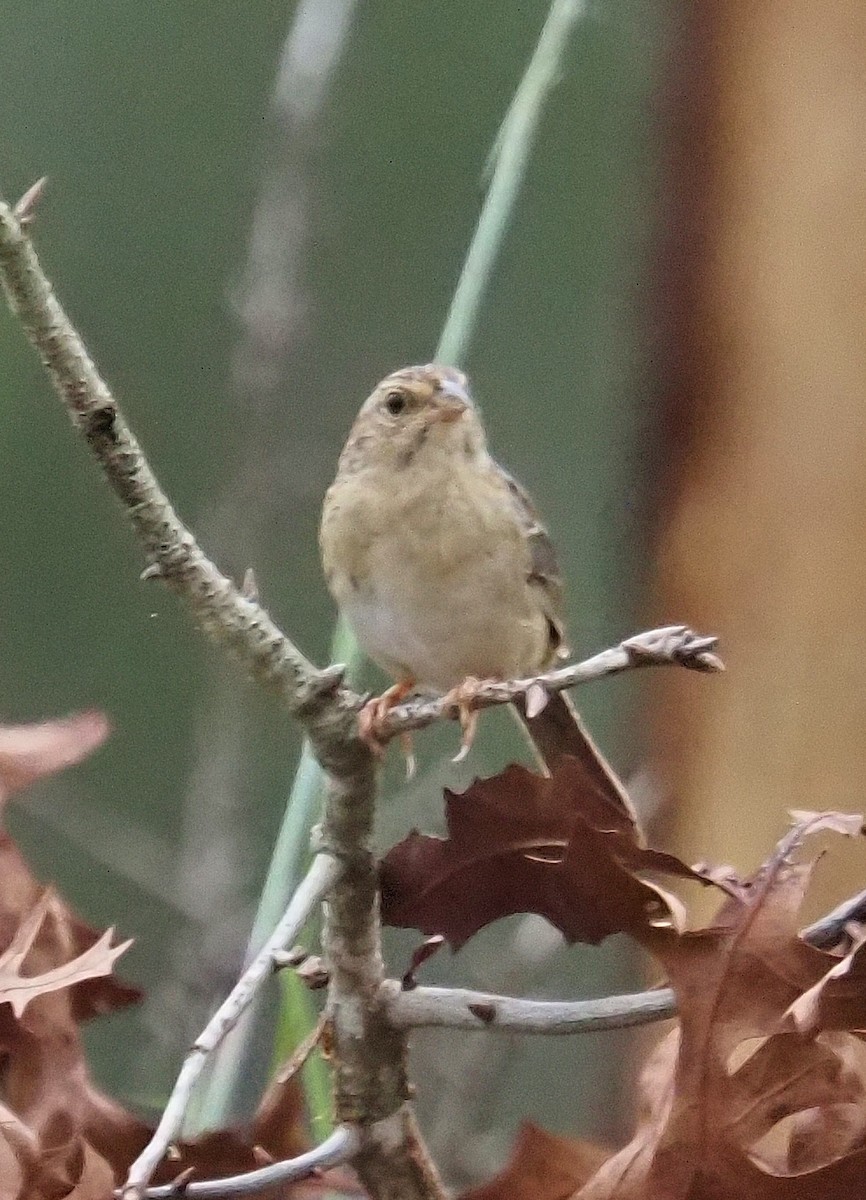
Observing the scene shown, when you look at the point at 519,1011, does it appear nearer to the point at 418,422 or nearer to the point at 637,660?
the point at 637,660

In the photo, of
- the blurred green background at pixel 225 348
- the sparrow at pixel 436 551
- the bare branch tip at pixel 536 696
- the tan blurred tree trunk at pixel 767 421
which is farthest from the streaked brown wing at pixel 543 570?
the bare branch tip at pixel 536 696

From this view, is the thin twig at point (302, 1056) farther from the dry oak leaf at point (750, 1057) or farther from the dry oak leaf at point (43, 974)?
the dry oak leaf at point (750, 1057)

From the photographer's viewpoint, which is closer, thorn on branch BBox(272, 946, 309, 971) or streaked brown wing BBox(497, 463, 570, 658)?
thorn on branch BBox(272, 946, 309, 971)

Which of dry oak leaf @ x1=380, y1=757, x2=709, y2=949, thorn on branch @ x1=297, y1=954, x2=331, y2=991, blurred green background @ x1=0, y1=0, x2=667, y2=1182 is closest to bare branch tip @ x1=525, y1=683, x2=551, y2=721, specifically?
dry oak leaf @ x1=380, y1=757, x2=709, y2=949

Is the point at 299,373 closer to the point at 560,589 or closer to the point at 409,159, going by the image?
the point at 409,159

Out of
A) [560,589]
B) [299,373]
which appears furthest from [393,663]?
[299,373]

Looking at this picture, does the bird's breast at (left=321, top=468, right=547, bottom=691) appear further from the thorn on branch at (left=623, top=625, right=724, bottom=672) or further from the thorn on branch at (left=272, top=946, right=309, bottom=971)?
the thorn on branch at (left=623, top=625, right=724, bottom=672)

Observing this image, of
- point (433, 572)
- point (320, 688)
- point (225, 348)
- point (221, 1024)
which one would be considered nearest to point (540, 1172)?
point (221, 1024)

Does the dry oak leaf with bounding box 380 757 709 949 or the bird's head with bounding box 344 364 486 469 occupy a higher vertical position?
the bird's head with bounding box 344 364 486 469
